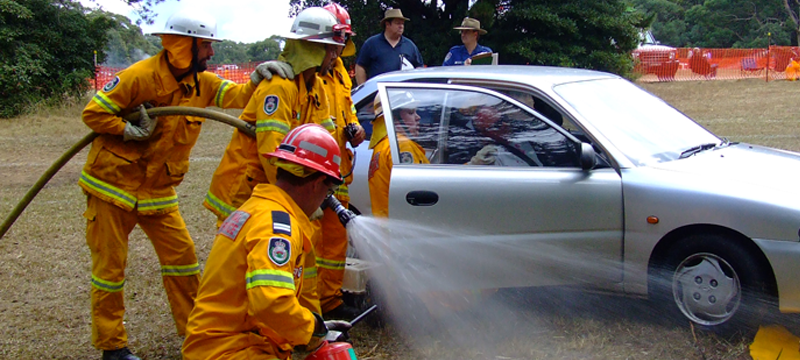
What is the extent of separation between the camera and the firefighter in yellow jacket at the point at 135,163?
3633mm

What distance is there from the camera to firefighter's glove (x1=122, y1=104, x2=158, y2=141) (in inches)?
140

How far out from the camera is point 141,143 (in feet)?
12.4

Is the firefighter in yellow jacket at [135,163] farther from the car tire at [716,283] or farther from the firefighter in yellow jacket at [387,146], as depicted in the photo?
the car tire at [716,283]

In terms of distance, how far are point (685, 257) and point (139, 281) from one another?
155 inches

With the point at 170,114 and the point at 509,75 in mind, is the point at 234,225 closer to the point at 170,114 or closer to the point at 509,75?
the point at 170,114

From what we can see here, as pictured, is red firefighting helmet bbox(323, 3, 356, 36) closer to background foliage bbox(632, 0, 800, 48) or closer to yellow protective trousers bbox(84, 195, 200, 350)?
yellow protective trousers bbox(84, 195, 200, 350)

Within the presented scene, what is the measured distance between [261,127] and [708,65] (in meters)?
27.9

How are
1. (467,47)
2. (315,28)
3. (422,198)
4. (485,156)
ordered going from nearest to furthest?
(315,28) → (422,198) → (485,156) → (467,47)

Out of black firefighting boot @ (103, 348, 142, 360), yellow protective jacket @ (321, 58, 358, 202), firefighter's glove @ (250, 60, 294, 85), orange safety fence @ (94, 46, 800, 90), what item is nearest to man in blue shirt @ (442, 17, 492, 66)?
yellow protective jacket @ (321, 58, 358, 202)

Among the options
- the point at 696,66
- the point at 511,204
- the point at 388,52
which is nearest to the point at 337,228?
the point at 511,204

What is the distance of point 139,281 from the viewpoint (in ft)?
17.4

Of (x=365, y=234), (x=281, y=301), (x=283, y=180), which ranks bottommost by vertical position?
(x=365, y=234)

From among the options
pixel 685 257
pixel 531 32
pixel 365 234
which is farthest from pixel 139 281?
pixel 531 32

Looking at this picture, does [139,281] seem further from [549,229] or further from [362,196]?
[549,229]
